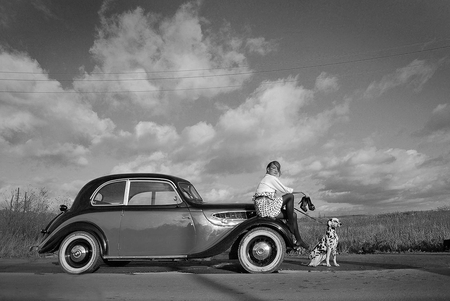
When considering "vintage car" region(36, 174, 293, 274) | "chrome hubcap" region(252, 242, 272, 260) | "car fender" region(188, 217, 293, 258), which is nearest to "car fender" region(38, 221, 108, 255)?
"vintage car" region(36, 174, 293, 274)

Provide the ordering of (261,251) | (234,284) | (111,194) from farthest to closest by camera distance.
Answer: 1. (111,194)
2. (261,251)
3. (234,284)

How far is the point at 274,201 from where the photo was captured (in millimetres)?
7352

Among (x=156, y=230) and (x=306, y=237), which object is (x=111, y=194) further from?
(x=306, y=237)

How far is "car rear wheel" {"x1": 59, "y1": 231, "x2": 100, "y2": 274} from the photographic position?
7.30 metres

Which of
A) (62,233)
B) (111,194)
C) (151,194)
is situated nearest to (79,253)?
(62,233)

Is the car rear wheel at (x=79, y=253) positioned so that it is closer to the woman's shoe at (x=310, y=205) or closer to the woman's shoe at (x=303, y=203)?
the woman's shoe at (x=303, y=203)

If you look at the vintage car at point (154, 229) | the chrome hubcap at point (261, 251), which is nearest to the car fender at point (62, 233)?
the vintage car at point (154, 229)

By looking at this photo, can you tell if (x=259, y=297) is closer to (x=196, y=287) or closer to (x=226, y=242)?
(x=196, y=287)

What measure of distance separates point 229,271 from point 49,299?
3284 mm

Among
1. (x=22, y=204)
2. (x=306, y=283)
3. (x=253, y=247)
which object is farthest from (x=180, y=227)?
(x=22, y=204)

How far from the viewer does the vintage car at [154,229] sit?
7.12 m

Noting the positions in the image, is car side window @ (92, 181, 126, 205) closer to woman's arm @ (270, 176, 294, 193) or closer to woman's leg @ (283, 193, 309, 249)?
woman's arm @ (270, 176, 294, 193)

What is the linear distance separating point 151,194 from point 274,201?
2274 millimetres

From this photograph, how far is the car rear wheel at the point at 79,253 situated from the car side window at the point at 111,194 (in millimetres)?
654
